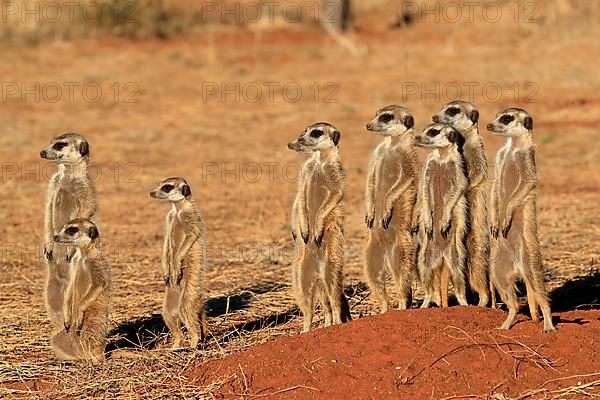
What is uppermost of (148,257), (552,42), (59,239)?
(552,42)

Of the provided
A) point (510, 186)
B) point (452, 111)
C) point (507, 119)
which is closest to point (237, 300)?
point (452, 111)

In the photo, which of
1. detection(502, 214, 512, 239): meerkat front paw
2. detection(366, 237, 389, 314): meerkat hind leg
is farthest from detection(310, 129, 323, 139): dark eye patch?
detection(502, 214, 512, 239): meerkat front paw

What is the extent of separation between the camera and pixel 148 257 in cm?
1386

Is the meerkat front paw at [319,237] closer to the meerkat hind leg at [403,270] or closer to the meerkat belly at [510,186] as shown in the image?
the meerkat hind leg at [403,270]

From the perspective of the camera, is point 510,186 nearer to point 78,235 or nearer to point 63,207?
point 78,235

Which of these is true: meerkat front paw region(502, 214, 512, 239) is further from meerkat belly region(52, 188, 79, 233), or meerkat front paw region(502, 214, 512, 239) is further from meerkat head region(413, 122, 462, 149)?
meerkat belly region(52, 188, 79, 233)

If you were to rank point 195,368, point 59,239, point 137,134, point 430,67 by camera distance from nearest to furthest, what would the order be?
point 195,368 < point 59,239 < point 137,134 < point 430,67

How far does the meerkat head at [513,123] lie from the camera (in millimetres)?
9227

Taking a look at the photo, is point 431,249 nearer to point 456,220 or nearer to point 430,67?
point 456,220

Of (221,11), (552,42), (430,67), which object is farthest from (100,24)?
(552,42)

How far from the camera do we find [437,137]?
9.66 metres

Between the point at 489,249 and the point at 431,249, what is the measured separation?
0.58 metres

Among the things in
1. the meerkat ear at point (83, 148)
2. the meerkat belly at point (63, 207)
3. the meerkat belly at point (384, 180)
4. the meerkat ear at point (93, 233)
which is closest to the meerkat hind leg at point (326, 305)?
the meerkat belly at point (384, 180)

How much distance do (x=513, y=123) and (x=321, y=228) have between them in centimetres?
195
